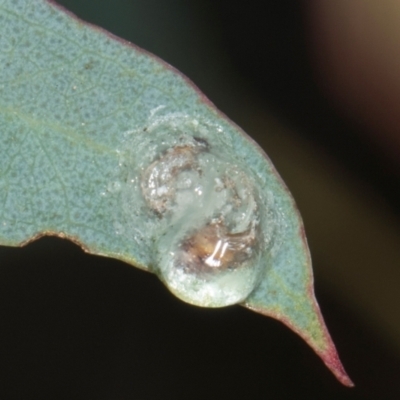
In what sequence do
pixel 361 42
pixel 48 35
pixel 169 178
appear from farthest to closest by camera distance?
pixel 361 42 < pixel 169 178 < pixel 48 35

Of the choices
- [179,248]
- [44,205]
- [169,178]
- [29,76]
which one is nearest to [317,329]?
[179,248]

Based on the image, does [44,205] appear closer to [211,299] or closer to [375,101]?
[211,299]

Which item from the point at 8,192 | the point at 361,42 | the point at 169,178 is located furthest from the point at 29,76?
the point at 361,42

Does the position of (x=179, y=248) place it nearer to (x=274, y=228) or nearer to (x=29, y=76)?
(x=274, y=228)

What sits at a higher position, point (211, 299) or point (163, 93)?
A: point (163, 93)

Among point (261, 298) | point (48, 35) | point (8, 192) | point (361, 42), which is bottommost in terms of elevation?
point (8, 192)

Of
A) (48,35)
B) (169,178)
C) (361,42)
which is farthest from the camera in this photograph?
(361,42)

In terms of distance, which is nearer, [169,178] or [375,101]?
[169,178]
